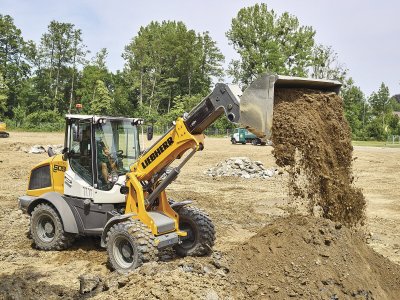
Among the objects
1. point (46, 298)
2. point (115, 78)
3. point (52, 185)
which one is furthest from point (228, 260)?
point (115, 78)

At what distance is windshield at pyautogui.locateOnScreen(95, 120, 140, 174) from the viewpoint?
7.60 meters

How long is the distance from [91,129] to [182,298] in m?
3.59

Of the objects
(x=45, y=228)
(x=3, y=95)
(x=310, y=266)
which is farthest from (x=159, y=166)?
(x=3, y=95)

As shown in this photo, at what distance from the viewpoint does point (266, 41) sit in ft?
194

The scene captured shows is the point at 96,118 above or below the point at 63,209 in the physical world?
above

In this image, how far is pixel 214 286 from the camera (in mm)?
5797

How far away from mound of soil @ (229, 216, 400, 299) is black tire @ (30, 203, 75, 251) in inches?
125

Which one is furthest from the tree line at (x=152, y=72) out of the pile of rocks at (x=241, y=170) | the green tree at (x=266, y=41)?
the pile of rocks at (x=241, y=170)

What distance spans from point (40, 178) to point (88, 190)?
5.22 ft

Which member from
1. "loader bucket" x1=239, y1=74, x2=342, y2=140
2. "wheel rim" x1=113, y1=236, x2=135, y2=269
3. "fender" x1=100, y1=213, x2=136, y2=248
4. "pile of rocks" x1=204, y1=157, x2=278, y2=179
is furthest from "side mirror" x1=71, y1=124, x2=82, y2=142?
"pile of rocks" x1=204, y1=157, x2=278, y2=179

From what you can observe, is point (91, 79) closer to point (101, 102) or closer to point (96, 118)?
point (101, 102)

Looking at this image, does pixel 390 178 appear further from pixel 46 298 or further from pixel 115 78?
pixel 115 78

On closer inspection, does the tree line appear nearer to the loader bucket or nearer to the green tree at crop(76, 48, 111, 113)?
the green tree at crop(76, 48, 111, 113)

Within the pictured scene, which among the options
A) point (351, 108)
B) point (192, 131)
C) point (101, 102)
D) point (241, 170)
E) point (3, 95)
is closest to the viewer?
point (192, 131)
